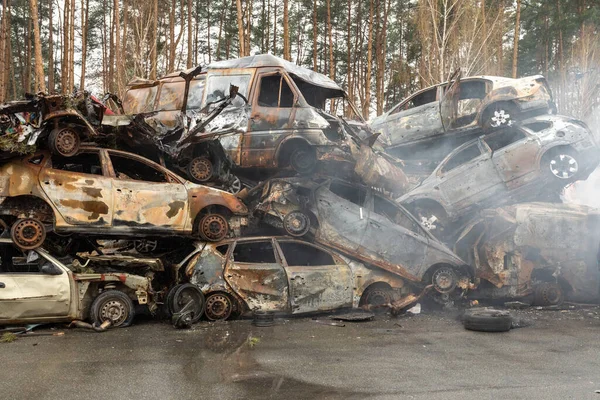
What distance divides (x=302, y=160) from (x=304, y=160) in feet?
0.12

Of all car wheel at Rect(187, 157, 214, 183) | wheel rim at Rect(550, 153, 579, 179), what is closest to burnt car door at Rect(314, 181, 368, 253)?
car wheel at Rect(187, 157, 214, 183)

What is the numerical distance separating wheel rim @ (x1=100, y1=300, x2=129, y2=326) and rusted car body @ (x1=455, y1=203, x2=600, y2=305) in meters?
6.35

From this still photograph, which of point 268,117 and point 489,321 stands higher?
point 268,117

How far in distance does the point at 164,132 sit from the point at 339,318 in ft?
14.0

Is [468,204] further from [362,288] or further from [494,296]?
[362,288]

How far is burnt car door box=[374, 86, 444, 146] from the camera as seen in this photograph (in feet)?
45.2

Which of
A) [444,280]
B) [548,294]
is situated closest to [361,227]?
[444,280]

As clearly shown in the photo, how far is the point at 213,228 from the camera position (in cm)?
921

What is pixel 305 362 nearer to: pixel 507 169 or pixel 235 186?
pixel 235 186

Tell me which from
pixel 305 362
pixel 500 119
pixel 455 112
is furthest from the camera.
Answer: pixel 455 112

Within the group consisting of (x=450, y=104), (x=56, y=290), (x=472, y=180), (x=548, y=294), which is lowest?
(x=548, y=294)

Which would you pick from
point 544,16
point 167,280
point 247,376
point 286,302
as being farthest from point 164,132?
point 544,16

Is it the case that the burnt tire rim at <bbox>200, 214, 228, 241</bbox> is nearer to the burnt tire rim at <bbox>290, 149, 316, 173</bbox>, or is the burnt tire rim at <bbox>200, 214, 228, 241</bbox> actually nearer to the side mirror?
the burnt tire rim at <bbox>290, 149, 316, 173</bbox>

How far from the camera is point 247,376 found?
597cm
